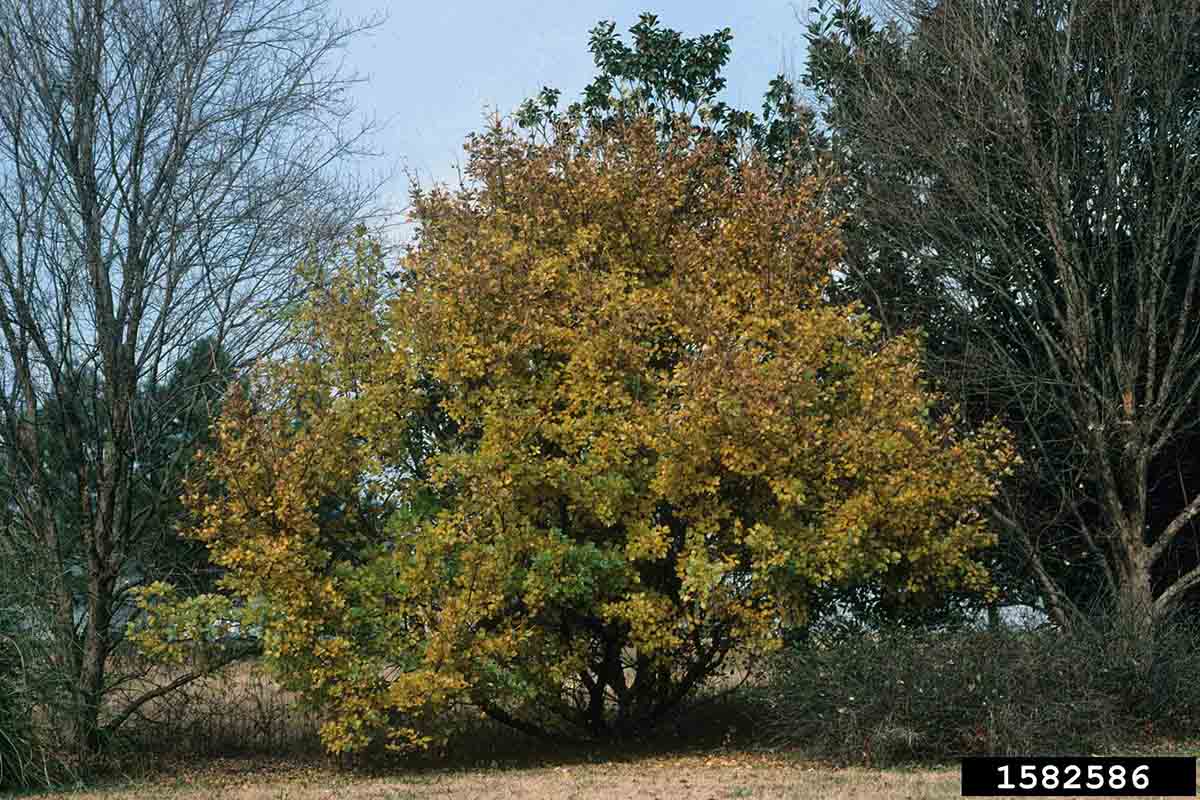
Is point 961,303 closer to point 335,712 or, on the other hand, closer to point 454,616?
point 454,616

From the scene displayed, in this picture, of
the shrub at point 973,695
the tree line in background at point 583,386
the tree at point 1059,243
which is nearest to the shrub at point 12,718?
the tree line in background at point 583,386

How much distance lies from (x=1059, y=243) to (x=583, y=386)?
18.4 ft

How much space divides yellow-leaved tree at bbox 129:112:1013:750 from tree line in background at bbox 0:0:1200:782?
0.16 feet

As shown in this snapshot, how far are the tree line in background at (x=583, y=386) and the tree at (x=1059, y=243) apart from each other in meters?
0.06

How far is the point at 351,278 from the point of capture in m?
13.5

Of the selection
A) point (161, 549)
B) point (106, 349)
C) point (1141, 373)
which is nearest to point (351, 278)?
point (106, 349)

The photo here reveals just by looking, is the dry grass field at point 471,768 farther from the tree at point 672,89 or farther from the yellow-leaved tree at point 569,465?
the tree at point 672,89

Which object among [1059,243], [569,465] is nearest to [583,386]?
[569,465]

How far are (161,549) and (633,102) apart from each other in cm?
790

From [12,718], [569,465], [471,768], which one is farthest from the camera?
[471,768]

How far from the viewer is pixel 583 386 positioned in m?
12.3

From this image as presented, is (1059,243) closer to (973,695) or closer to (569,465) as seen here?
(973,695)

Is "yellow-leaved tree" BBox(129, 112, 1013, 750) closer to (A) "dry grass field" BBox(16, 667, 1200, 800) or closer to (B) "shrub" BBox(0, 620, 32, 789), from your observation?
(A) "dry grass field" BBox(16, 667, 1200, 800)

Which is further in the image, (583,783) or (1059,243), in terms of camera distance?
(1059,243)
